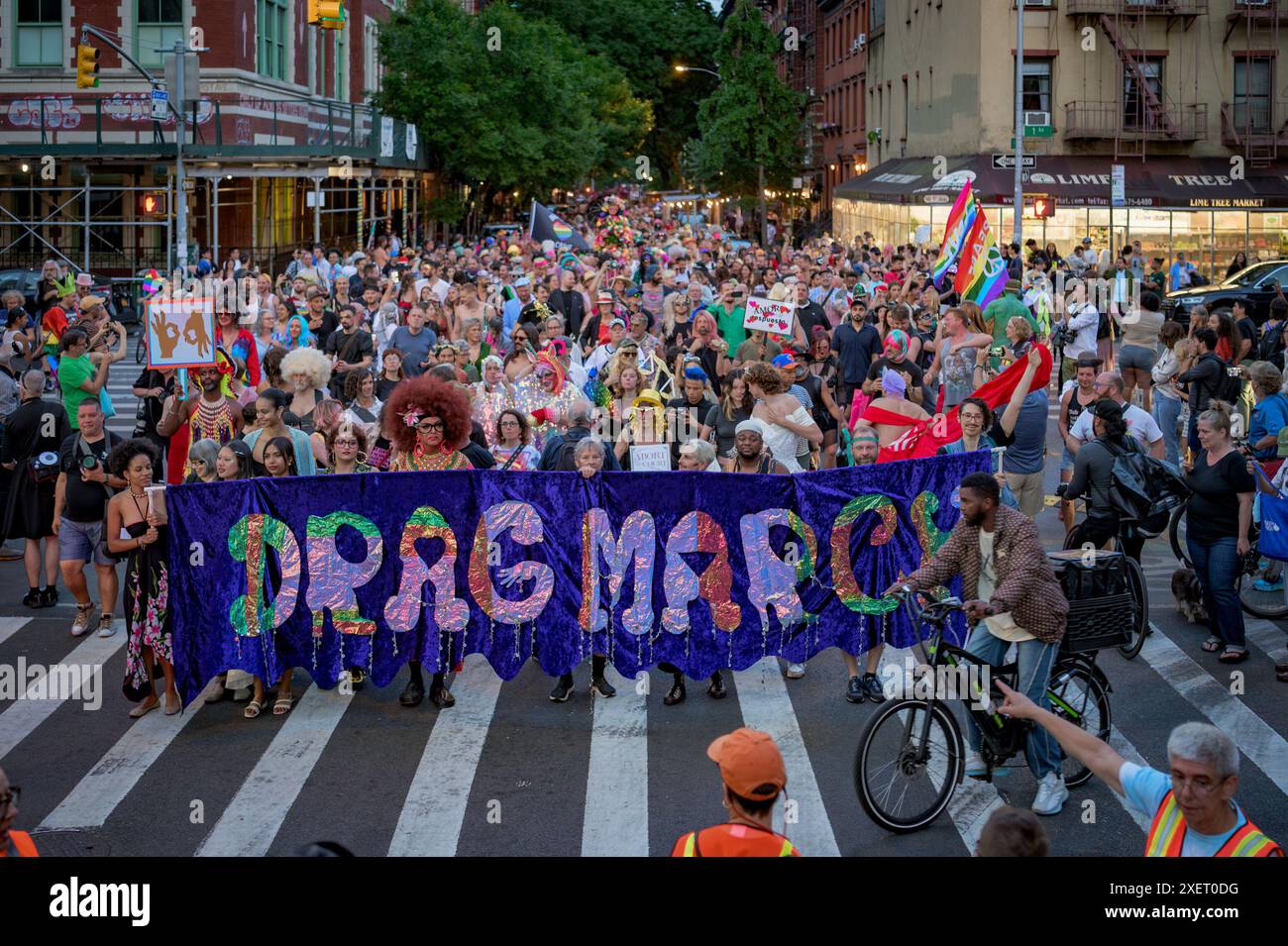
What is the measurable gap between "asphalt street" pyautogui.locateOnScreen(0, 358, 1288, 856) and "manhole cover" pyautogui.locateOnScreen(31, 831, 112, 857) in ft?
0.05

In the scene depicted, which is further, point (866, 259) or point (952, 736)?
point (866, 259)

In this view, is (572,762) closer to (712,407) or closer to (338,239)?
(712,407)

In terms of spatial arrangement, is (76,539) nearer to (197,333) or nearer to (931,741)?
(197,333)

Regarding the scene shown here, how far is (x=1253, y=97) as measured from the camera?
150 ft

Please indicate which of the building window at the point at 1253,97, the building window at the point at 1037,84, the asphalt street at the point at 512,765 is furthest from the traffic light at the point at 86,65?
the building window at the point at 1253,97

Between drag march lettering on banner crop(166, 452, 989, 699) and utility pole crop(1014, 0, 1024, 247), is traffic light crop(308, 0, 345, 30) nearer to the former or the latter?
utility pole crop(1014, 0, 1024, 247)

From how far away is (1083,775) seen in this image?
8.86 metres

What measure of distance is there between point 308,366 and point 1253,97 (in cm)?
3938

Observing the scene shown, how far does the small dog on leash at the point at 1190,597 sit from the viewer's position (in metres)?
12.2

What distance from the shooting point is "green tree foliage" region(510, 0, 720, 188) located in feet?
307

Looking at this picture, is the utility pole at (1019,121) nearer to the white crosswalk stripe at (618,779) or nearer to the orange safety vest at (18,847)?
the white crosswalk stripe at (618,779)

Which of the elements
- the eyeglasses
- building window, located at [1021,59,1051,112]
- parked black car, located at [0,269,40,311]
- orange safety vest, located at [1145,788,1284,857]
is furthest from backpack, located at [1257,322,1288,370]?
building window, located at [1021,59,1051,112]
